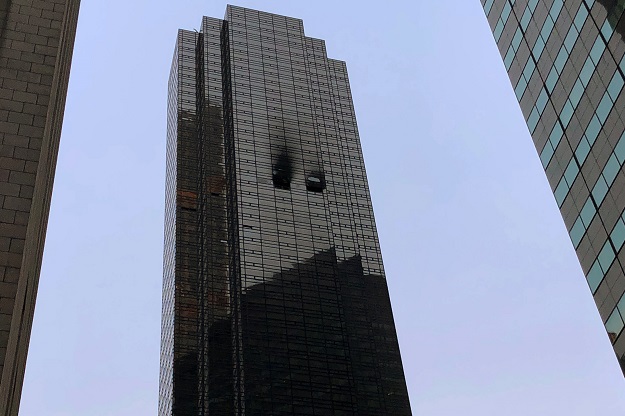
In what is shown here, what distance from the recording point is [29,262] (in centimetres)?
3444

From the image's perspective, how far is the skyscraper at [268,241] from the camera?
122 m

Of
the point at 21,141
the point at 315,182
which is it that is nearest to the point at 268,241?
the point at 315,182

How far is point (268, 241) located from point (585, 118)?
8597 cm

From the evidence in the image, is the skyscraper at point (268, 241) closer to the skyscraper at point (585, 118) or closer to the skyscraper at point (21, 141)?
the skyscraper at point (585, 118)

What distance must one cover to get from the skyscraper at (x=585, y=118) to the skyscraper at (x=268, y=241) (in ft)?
218

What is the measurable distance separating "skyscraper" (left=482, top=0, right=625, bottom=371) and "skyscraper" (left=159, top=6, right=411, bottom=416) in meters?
66.4

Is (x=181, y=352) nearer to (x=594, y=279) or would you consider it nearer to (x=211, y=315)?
(x=211, y=315)

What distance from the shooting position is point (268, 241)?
448ft

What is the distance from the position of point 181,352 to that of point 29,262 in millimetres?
97806

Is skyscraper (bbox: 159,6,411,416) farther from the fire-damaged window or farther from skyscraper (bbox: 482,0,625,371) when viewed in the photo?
skyscraper (bbox: 482,0,625,371)

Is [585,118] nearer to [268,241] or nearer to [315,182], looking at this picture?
[268,241]

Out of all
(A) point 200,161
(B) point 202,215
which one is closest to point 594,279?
(B) point 202,215

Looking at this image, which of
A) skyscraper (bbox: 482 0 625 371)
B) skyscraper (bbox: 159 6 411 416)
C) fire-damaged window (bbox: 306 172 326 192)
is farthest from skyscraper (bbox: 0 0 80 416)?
fire-damaged window (bbox: 306 172 326 192)

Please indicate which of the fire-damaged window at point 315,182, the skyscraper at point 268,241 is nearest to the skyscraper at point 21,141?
the skyscraper at point 268,241
